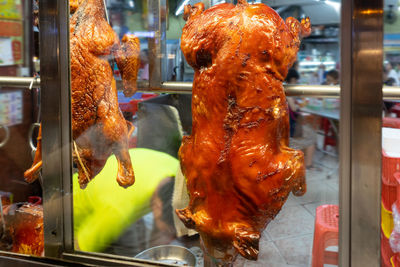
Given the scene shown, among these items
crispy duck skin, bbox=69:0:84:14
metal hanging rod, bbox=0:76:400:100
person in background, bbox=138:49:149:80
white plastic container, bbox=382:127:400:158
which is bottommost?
white plastic container, bbox=382:127:400:158

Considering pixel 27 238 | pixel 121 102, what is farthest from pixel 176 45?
pixel 27 238

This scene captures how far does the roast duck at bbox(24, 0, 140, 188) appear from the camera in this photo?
175 cm

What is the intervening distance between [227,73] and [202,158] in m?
0.31

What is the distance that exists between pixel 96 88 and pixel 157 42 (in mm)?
422

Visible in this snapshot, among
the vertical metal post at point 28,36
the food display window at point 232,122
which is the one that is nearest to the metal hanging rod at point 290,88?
the food display window at point 232,122

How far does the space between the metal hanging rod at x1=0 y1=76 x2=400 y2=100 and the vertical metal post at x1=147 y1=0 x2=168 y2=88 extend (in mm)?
52

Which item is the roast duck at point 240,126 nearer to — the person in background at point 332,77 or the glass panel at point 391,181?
the person in background at point 332,77

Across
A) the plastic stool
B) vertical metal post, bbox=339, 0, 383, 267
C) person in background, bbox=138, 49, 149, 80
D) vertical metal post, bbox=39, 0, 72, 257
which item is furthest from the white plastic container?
vertical metal post, bbox=39, 0, 72, 257

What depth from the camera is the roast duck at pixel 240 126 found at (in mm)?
1300

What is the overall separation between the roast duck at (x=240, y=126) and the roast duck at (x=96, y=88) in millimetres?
521

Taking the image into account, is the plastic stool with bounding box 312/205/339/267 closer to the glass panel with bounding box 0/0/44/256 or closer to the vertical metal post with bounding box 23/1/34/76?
the glass panel with bounding box 0/0/44/256

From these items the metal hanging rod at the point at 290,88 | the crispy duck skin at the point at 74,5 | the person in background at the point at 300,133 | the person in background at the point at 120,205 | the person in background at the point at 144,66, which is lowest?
the person in background at the point at 120,205

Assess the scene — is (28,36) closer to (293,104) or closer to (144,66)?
(144,66)

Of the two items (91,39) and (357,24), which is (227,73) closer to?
(357,24)
